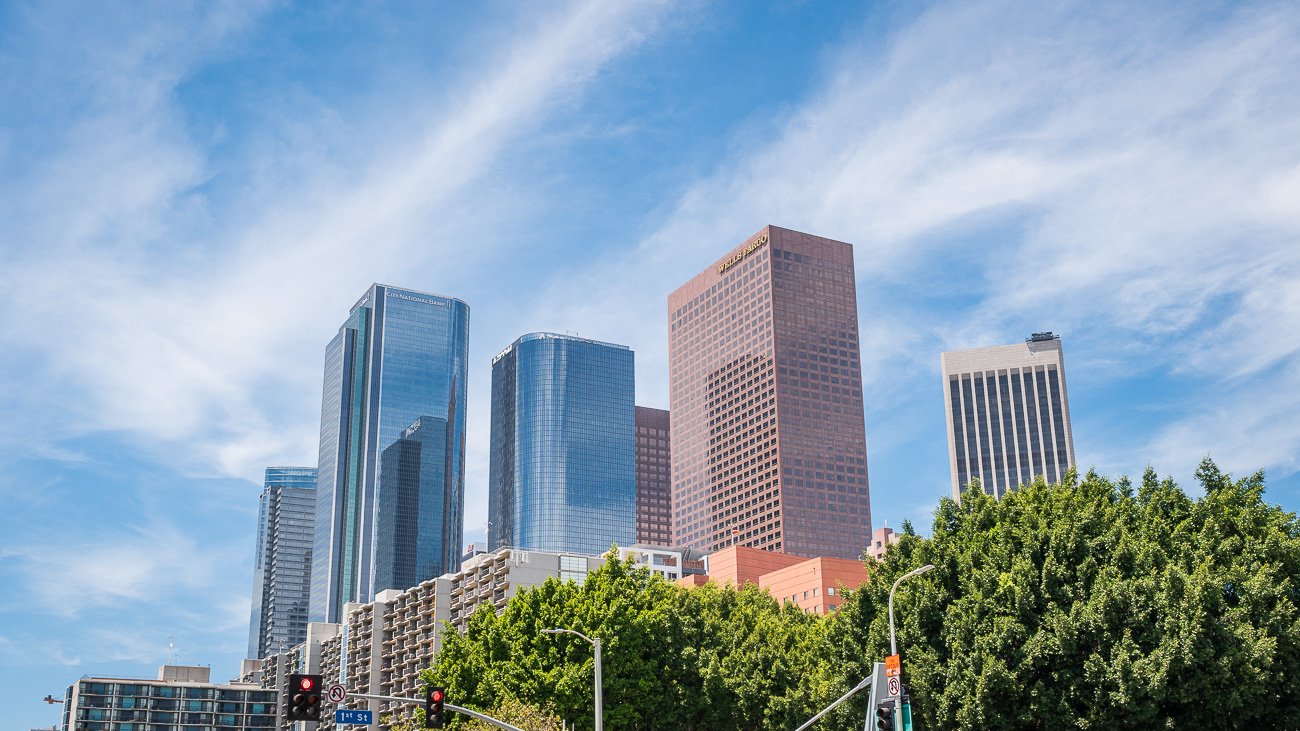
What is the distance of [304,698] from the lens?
35.6 meters

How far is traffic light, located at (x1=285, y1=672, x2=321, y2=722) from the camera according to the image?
115 ft

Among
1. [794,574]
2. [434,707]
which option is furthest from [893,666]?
[794,574]

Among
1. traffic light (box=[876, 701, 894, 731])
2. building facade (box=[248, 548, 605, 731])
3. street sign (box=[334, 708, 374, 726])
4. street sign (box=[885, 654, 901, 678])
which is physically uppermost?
building facade (box=[248, 548, 605, 731])

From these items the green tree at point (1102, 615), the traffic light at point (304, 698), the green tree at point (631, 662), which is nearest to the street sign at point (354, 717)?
the traffic light at point (304, 698)

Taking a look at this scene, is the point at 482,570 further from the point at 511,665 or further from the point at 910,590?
the point at 910,590

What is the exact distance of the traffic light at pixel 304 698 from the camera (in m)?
35.1

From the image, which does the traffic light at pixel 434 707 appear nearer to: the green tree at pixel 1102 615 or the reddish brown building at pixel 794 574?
the green tree at pixel 1102 615

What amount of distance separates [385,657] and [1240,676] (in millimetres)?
129987

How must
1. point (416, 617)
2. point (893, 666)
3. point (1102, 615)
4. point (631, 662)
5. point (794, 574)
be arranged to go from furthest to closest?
1. point (416, 617)
2. point (794, 574)
3. point (631, 662)
4. point (1102, 615)
5. point (893, 666)

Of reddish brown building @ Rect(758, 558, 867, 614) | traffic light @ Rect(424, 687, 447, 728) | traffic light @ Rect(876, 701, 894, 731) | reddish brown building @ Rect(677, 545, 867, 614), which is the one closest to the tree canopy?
traffic light @ Rect(876, 701, 894, 731)

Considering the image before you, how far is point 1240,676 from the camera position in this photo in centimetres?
4191

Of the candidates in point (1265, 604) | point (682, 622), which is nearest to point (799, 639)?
point (682, 622)

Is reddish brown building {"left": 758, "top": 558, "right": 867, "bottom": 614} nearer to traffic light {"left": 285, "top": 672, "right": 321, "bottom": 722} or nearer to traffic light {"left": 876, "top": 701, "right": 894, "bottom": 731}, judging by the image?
traffic light {"left": 876, "top": 701, "right": 894, "bottom": 731}

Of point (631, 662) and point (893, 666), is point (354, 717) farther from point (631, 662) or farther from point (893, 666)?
point (631, 662)
